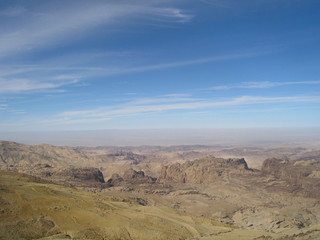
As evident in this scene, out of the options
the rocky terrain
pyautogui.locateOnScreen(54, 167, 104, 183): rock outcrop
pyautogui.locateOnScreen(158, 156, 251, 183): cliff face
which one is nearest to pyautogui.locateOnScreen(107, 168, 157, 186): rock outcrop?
the rocky terrain

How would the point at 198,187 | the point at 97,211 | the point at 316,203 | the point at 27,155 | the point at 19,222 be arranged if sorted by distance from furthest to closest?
the point at 27,155, the point at 198,187, the point at 316,203, the point at 97,211, the point at 19,222

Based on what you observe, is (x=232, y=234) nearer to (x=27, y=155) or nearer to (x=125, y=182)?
(x=125, y=182)

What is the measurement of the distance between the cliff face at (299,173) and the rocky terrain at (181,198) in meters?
0.20

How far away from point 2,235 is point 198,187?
56508 millimetres

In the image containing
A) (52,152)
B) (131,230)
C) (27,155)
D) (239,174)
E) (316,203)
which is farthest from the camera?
(52,152)

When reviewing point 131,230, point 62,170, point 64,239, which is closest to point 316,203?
point 131,230

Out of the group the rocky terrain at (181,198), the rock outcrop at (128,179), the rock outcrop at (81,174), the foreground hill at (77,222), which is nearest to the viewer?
the foreground hill at (77,222)

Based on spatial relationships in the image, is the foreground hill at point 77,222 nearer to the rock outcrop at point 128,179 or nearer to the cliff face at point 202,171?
the rock outcrop at point 128,179

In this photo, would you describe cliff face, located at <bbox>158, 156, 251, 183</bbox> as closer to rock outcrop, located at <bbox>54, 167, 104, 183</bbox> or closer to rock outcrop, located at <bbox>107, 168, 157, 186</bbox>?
rock outcrop, located at <bbox>107, 168, 157, 186</bbox>

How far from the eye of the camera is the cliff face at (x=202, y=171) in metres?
72.7

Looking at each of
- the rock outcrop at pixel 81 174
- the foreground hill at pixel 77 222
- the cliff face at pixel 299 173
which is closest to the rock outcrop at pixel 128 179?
the rock outcrop at pixel 81 174

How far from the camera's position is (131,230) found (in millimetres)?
17000

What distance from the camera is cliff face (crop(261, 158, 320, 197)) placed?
2368 inches

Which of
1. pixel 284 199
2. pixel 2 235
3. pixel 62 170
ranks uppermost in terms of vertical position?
pixel 2 235
